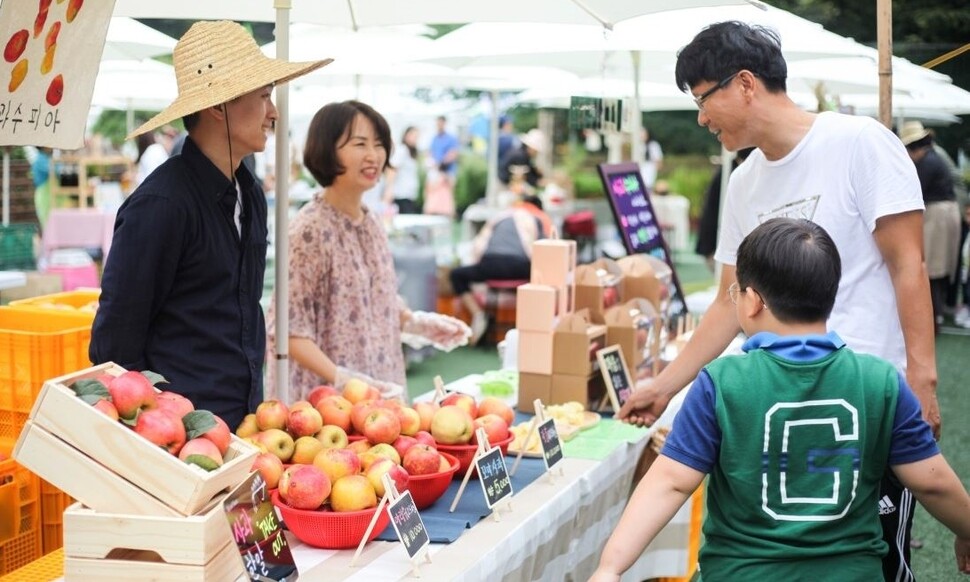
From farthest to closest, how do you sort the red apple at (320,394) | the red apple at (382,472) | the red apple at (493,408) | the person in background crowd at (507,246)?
the person in background crowd at (507,246)
the red apple at (493,408)
the red apple at (320,394)
the red apple at (382,472)

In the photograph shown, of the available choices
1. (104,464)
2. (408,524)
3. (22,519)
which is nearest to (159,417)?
(104,464)

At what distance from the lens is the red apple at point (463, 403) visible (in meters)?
3.10

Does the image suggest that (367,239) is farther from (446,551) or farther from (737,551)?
(737,551)

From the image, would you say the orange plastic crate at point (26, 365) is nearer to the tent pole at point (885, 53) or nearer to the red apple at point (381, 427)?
the red apple at point (381, 427)

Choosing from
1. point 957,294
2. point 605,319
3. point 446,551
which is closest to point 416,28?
point 605,319

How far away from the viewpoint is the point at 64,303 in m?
4.00

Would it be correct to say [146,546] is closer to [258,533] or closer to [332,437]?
[258,533]

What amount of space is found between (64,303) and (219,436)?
2237 mm

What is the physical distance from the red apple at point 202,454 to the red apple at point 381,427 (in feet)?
2.47

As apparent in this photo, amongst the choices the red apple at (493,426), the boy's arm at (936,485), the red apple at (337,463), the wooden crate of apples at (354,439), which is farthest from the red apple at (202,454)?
the boy's arm at (936,485)

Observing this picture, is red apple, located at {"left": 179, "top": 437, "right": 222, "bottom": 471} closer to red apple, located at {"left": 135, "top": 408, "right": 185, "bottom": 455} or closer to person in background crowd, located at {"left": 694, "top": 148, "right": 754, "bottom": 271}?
red apple, located at {"left": 135, "top": 408, "right": 185, "bottom": 455}

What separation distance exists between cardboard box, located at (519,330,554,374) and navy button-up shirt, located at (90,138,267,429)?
1.18 m

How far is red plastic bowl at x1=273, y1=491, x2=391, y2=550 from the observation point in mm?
2309

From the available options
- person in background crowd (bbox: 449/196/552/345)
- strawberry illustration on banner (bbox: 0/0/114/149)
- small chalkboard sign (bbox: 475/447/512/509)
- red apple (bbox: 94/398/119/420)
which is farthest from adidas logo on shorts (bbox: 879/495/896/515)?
person in background crowd (bbox: 449/196/552/345)
